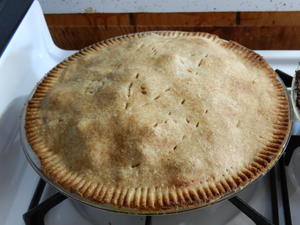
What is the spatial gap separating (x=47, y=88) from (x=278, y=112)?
0.44m

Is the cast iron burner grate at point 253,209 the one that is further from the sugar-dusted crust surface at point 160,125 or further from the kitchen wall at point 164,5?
the kitchen wall at point 164,5

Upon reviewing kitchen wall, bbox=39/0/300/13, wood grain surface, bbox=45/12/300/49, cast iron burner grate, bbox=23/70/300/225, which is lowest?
cast iron burner grate, bbox=23/70/300/225

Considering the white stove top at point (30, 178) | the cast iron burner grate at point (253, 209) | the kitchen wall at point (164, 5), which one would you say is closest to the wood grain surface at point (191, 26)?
the kitchen wall at point (164, 5)

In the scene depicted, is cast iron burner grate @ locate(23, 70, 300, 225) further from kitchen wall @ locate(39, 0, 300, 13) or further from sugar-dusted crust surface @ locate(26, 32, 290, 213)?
kitchen wall @ locate(39, 0, 300, 13)

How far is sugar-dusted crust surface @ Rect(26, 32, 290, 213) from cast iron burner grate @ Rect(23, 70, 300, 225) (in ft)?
0.19

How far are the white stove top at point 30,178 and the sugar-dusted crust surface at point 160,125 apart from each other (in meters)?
0.06

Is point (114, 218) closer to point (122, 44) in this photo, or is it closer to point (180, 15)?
point (122, 44)

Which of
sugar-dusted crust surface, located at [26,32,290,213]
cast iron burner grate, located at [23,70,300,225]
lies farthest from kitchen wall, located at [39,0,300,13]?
cast iron burner grate, located at [23,70,300,225]

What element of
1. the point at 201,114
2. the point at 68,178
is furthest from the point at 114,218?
the point at 201,114

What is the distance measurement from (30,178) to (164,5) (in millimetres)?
583

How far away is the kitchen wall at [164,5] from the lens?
0.98 metres

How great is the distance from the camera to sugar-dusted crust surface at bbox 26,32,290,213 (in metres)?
0.55

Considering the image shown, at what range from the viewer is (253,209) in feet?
1.88

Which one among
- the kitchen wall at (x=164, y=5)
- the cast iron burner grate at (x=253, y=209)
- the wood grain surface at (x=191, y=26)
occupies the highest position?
the kitchen wall at (x=164, y=5)
